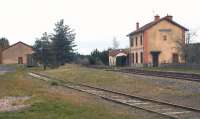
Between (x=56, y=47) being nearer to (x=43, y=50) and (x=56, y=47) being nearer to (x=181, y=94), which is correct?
(x=43, y=50)

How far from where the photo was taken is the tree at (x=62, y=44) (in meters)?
85.9

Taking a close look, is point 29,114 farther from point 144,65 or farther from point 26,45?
point 26,45

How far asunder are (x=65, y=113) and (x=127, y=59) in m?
73.8

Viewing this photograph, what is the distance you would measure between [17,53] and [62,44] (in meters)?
38.8

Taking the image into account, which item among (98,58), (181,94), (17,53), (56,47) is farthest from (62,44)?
(181,94)

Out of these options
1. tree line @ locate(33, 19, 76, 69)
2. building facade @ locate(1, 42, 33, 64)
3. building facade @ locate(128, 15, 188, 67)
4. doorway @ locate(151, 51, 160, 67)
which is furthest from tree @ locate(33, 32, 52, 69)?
building facade @ locate(1, 42, 33, 64)

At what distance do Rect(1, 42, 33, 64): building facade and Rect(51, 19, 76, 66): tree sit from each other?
3481 centimetres

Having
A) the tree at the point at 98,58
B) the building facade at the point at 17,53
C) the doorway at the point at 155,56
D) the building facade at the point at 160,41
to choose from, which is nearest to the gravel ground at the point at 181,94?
the building facade at the point at 160,41

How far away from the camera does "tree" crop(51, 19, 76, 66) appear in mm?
85875

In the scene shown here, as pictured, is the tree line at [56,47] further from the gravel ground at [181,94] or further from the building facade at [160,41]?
the gravel ground at [181,94]

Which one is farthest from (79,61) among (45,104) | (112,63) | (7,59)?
(45,104)

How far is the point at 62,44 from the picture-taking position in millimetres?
86375

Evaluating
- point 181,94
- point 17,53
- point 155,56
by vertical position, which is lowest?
point 181,94

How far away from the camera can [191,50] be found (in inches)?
2638
